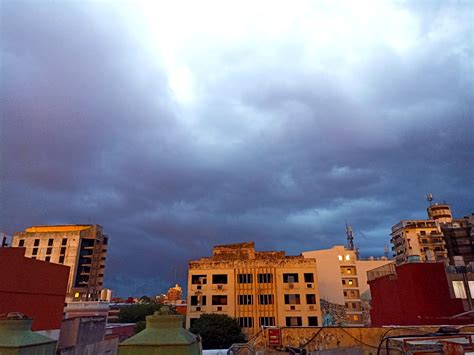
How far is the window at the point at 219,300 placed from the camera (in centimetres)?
4911

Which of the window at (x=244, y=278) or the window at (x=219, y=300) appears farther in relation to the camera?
the window at (x=244, y=278)

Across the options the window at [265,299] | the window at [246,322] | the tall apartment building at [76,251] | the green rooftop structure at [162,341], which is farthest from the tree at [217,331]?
the tall apartment building at [76,251]

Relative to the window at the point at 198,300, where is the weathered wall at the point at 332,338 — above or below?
below

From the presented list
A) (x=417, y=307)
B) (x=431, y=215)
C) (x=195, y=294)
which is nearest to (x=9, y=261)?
(x=417, y=307)

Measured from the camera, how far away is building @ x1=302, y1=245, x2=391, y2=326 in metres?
63.9

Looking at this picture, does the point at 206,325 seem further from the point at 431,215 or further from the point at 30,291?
the point at 431,215

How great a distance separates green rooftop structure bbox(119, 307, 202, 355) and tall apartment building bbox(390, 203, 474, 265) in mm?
76212

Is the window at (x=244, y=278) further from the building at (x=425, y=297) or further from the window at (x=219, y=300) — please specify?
the building at (x=425, y=297)

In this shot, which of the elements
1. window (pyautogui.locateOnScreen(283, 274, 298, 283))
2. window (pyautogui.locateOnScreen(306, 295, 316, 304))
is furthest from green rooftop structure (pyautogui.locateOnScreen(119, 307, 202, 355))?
window (pyautogui.locateOnScreen(306, 295, 316, 304))

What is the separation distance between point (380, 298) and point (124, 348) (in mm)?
28388

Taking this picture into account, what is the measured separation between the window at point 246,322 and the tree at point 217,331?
2115 mm

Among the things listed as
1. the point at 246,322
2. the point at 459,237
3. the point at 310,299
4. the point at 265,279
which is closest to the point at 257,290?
the point at 265,279

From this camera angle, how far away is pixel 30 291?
17688 mm

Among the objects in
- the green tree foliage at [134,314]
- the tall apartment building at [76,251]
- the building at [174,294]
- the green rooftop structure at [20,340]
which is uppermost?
the tall apartment building at [76,251]
